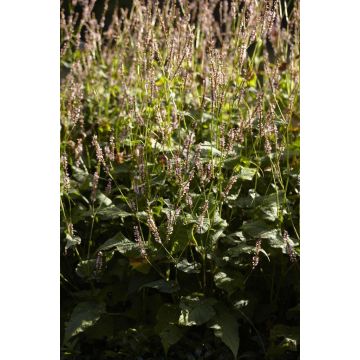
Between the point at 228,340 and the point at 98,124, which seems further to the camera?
the point at 98,124

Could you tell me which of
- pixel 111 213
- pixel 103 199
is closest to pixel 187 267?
pixel 111 213

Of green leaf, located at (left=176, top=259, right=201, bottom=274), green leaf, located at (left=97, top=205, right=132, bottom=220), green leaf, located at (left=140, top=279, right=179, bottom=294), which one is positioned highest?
green leaf, located at (left=97, top=205, right=132, bottom=220)

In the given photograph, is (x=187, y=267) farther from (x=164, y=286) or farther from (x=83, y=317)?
(x=83, y=317)

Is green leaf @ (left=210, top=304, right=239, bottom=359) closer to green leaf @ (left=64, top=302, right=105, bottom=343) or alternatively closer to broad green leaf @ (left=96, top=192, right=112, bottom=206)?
green leaf @ (left=64, top=302, right=105, bottom=343)

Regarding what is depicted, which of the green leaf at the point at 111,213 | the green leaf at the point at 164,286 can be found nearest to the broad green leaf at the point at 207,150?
the green leaf at the point at 111,213

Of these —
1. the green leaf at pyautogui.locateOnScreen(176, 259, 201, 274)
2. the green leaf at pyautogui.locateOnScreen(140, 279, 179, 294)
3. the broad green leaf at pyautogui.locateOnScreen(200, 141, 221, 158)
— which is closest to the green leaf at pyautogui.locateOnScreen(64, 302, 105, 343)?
the green leaf at pyautogui.locateOnScreen(140, 279, 179, 294)

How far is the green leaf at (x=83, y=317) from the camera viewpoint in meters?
2.01

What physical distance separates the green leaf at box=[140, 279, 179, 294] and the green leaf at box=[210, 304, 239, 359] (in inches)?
5.9

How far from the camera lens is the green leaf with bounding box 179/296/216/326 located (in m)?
1.97

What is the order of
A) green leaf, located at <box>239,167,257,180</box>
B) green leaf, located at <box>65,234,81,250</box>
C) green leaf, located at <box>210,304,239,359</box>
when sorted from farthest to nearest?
green leaf, located at <box>239,167,257,180</box> < green leaf, located at <box>65,234,81,250</box> < green leaf, located at <box>210,304,239,359</box>
